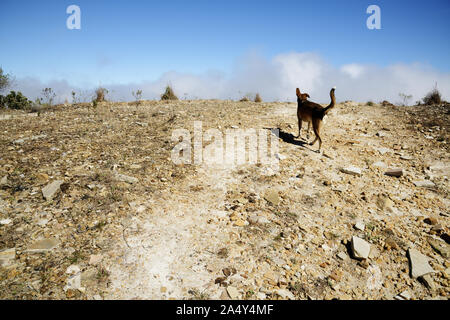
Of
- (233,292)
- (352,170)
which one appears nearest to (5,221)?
(233,292)

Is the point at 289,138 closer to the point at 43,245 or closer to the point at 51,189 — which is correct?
the point at 51,189

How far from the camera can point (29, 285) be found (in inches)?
99.2

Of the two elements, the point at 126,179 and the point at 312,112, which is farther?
the point at 312,112

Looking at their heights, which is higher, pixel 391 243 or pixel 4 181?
pixel 4 181

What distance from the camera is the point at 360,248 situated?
321 centimetres

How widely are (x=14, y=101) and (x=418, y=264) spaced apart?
16.6 metres

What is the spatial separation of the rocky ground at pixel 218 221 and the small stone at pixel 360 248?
0.05ft

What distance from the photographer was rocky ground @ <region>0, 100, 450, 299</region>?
2740mm

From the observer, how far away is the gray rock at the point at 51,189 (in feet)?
12.8

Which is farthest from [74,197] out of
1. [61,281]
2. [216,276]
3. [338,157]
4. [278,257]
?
[338,157]

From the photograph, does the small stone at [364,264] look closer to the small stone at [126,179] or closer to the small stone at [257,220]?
the small stone at [257,220]

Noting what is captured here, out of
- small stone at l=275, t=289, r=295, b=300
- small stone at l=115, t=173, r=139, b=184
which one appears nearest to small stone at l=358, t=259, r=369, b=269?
small stone at l=275, t=289, r=295, b=300
